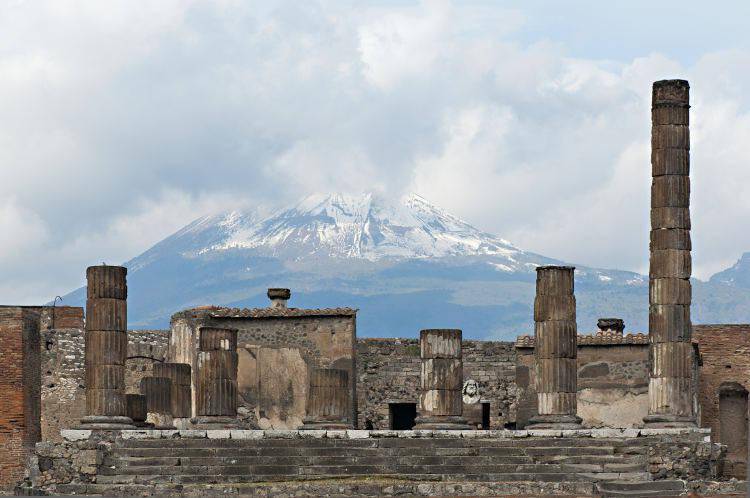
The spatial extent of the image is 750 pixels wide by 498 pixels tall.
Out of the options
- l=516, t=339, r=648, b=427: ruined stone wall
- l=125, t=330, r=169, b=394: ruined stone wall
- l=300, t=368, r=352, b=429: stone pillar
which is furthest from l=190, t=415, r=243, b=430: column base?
l=125, t=330, r=169, b=394: ruined stone wall

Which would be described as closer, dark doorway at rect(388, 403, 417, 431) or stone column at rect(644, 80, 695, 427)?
stone column at rect(644, 80, 695, 427)

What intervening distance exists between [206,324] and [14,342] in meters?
4.77

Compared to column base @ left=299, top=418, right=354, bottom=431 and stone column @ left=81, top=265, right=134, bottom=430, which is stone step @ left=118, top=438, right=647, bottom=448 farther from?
column base @ left=299, top=418, right=354, bottom=431

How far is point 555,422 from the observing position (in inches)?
1533

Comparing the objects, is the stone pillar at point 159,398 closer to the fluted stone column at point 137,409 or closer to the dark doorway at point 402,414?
the fluted stone column at point 137,409

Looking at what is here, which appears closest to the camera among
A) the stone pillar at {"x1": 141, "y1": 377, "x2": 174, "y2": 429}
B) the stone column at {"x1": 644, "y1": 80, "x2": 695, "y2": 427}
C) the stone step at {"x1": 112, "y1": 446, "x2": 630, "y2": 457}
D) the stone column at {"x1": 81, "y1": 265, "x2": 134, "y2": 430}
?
the stone step at {"x1": 112, "y1": 446, "x2": 630, "y2": 457}

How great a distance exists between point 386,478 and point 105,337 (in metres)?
6.70

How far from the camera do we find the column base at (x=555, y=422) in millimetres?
38750

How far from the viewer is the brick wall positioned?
148 feet

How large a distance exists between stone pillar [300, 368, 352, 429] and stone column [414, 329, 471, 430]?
1534 mm

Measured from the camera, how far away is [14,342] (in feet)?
149

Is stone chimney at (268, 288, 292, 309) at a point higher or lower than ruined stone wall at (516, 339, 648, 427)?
higher

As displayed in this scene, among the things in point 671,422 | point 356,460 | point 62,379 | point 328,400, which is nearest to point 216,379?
point 328,400

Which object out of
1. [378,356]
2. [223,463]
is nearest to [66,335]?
[378,356]
